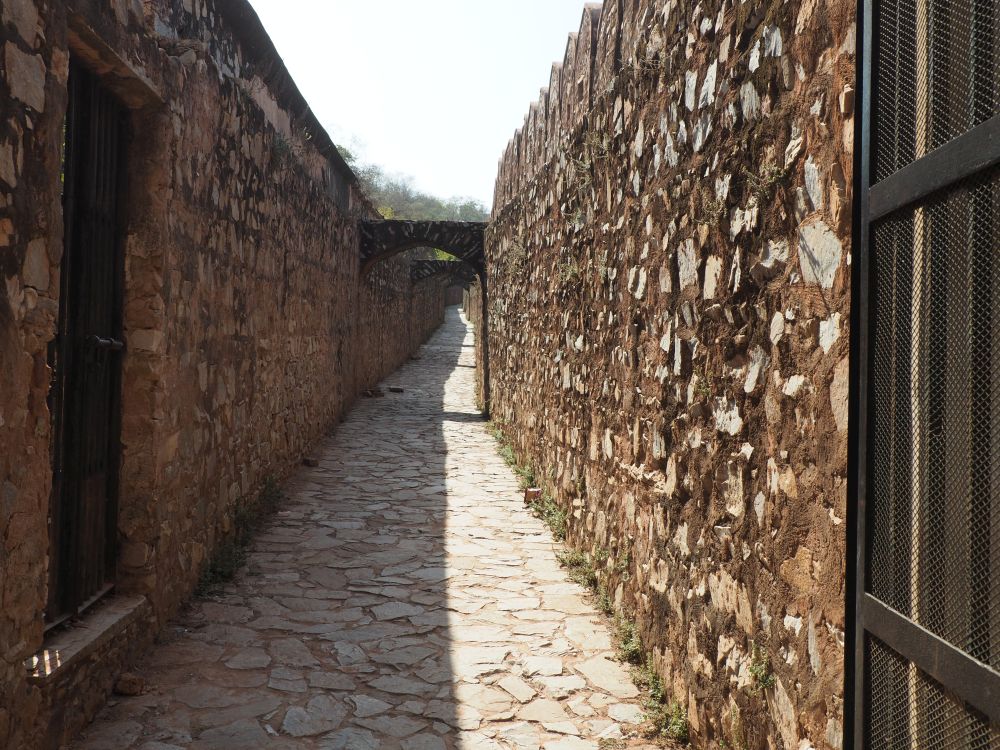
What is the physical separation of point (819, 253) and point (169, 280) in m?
2.76

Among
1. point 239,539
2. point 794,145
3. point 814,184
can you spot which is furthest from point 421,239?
point 814,184

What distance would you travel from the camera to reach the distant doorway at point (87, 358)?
2801mm

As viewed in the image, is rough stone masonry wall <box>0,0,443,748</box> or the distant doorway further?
the distant doorway

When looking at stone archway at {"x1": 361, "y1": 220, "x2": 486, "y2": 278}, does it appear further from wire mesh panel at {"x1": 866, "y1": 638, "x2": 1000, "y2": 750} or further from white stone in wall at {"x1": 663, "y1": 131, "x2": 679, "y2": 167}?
wire mesh panel at {"x1": 866, "y1": 638, "x2": 1000, "y2": 750}

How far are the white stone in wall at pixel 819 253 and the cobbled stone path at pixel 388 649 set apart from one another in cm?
177

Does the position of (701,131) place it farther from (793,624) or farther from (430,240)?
(430,240)

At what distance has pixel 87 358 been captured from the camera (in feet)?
9.70

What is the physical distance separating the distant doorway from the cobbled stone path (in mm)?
540

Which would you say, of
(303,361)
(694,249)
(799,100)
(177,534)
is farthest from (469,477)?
(799,100)

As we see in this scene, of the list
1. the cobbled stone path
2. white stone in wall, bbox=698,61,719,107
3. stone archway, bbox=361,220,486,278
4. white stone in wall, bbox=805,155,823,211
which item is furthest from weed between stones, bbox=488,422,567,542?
stone archway, bbox=361,220,486,278

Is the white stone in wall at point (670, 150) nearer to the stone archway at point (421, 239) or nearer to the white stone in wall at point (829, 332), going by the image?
the white stone in wall at point (829, 332)

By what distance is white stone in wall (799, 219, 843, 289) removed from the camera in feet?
5.86

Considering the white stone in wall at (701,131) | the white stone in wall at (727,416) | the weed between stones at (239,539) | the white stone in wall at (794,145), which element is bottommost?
the weed between stones at (239,539)

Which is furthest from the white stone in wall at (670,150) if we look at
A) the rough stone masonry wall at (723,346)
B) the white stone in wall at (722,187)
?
the white stone in wall at (722,187)
